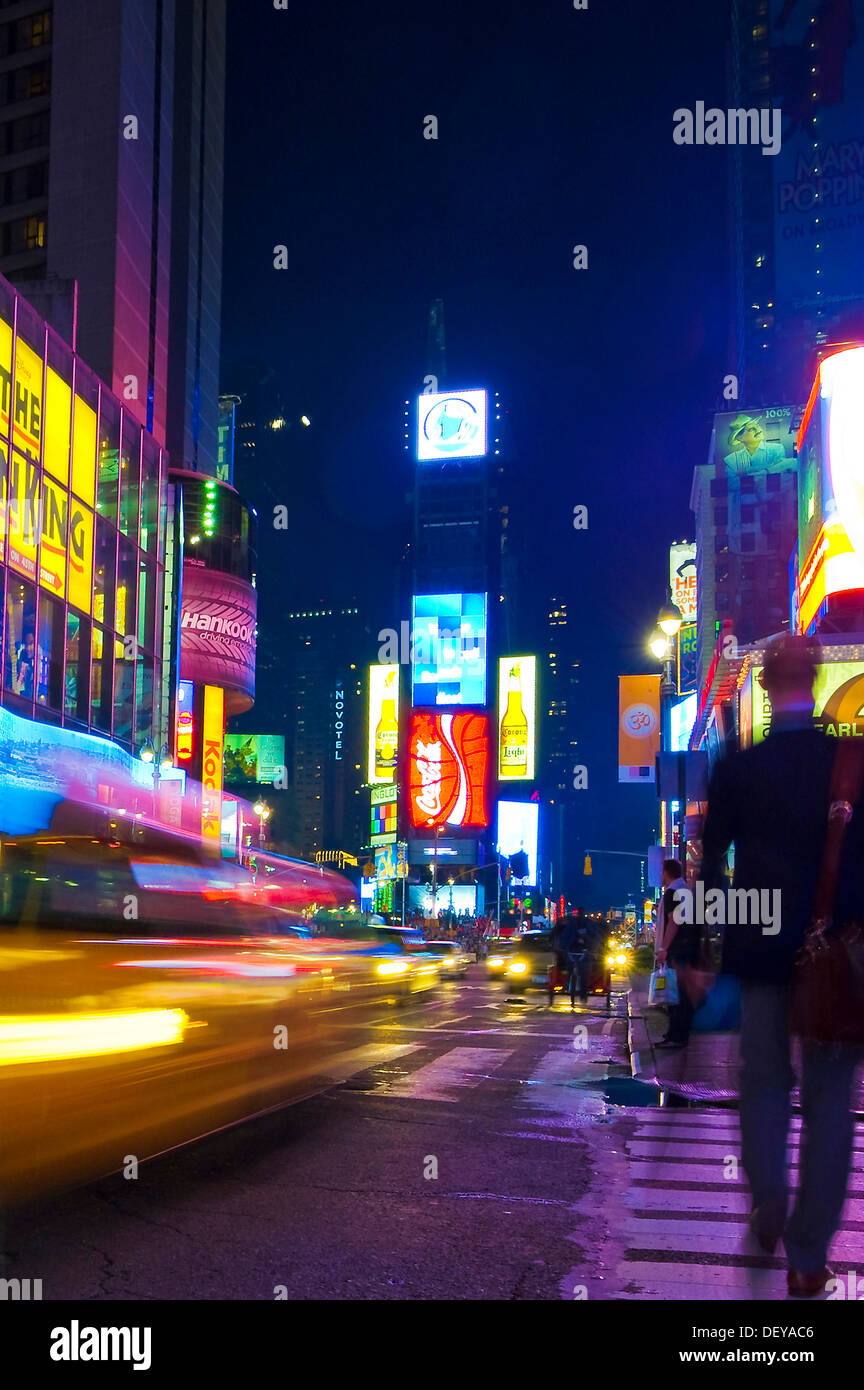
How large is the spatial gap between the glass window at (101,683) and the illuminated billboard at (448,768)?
7917cm

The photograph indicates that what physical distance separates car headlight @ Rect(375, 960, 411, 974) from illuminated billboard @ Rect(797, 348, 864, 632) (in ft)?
45.5

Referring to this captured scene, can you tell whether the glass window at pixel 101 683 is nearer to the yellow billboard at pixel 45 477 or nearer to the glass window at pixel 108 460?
the yellow billboard at pixel 45 477

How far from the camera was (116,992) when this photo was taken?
8258 mm

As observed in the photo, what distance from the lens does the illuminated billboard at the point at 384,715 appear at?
133500mm

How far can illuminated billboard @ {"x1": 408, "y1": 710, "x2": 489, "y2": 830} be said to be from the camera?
123125mm

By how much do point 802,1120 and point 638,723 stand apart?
163 feet

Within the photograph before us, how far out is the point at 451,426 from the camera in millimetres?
143875

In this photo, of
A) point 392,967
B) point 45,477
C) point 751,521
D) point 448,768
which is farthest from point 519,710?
point 392,967

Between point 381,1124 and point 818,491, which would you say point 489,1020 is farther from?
point 818,491

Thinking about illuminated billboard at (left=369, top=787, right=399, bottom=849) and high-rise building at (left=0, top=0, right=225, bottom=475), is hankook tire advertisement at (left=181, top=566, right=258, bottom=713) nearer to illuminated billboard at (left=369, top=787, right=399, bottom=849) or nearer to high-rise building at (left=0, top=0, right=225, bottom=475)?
high-rise building at (left=0, top=0, right=225, bottom=475)

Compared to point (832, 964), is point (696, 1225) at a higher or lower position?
lower
